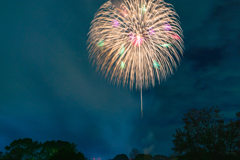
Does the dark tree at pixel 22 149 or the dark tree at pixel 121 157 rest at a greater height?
the dark tree at pixel 121 157

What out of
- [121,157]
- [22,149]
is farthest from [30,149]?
[121,157]

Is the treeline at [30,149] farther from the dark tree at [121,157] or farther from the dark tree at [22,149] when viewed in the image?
the dark tree at [121,157]

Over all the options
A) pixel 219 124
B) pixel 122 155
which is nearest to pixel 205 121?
pixel 219 124

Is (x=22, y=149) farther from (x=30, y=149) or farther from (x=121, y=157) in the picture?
(x=121, y=157)

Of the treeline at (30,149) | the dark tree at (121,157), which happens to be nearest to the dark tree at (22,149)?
the treeline at (30,149)

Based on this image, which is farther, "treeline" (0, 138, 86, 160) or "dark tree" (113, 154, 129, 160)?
"dark tree" (113, 154, 129, 160)

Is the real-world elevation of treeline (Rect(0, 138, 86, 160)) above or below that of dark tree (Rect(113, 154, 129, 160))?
below

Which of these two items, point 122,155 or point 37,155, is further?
point 122,155

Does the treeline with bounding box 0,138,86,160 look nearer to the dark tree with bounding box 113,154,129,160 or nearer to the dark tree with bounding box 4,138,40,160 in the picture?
the dark tree with bounding box 4,138,40,160

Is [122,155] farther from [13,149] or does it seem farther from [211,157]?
[211,157]

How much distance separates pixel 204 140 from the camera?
24750 millimetres

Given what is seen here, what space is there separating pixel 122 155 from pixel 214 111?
143328 mm

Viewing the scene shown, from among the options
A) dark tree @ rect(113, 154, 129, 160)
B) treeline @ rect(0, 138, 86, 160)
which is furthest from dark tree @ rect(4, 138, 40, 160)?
dark tree @ rect(113, 154, 129, 160)

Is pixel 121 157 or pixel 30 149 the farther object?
pixel 121 157
